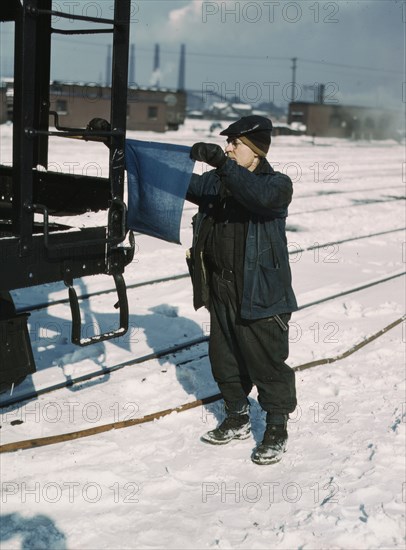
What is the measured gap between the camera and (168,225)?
3801 mm

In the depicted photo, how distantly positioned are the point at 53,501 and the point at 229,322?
136 cm

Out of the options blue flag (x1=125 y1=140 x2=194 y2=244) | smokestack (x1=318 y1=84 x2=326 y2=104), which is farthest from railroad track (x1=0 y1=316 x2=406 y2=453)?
smokestack (x1=318 y1=84 x2=326 y2=104)

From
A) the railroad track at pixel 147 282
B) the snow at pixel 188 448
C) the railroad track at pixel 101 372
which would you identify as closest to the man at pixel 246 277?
the snow at pixel 188 448

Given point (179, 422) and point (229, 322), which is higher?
point (229, 322)

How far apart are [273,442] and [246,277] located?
99cm

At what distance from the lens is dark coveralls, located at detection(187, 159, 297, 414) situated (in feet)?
12.5

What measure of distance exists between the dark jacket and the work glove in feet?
0.17

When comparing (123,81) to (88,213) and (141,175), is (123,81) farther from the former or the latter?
(88,213)

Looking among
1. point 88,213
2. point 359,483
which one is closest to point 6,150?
point 88,213

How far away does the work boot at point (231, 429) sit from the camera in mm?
4270

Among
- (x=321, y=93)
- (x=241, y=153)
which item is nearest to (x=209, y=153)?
(x=241, y=153)

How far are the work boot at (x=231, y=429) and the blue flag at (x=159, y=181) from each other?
47.2 inches

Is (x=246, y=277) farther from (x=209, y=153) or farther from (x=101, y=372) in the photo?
(x=101, y=372)

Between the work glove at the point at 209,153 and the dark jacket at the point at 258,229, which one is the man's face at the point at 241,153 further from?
the work glove at the point at 209,153
